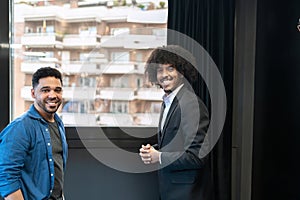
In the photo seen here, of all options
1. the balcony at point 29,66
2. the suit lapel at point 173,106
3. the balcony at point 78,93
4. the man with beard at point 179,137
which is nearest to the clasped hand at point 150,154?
the man with beard at point 179,137

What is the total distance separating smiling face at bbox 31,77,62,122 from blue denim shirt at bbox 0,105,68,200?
1.7 inches

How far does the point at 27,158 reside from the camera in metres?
1.47

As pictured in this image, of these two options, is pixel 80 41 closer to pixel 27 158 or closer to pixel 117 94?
pixel 117 94

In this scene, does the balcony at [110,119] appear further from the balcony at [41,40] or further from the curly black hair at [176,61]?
the balcony at [41,40]

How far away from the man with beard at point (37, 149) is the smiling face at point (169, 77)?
60 centimetres

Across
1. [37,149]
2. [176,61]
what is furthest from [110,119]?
[37,149]

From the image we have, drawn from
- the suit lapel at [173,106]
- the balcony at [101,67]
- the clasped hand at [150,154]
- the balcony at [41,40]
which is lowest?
the clasped hand at [150,154]

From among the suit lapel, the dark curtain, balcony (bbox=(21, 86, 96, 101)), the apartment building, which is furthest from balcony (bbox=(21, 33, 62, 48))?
the suit lapel

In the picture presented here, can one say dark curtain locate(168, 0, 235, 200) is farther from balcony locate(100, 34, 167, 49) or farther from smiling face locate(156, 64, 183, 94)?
smiling face locate(156, 64, 183, 94)

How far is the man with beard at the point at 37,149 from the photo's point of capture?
1.42m

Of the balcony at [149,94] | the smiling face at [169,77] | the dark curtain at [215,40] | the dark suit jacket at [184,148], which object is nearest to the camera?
the dark suit jacket at [184,148]

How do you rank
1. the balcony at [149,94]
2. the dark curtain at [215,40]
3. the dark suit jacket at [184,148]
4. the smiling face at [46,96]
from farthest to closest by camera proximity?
the balcony at [149,94] → the dark curtain at [215,40] → the dark suit jacket at [184,148] → the smiling face at [46,96]

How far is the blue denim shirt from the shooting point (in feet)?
4.66

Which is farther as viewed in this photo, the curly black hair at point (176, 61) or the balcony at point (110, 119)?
the balcony at point (110, 119)
